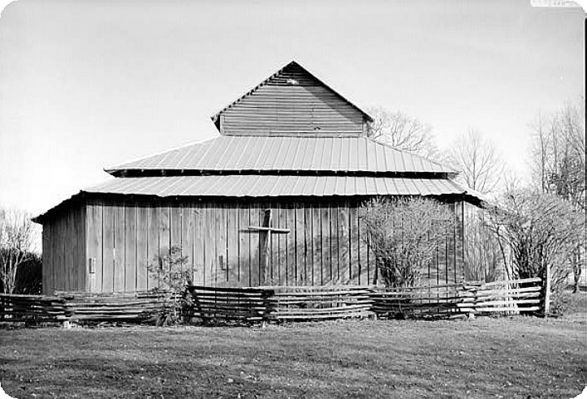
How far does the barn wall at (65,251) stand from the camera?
917 inches

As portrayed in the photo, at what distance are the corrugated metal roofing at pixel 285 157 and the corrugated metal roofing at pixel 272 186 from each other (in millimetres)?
460

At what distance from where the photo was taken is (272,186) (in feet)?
78.3

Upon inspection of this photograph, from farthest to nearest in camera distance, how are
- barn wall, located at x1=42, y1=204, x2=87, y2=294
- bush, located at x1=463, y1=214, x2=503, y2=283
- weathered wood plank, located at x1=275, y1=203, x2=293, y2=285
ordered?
bush, located at x1=463, y1=214, x2=503, y2=283 → barn wall, located at x1=42, y1=204, x2=87, y2=294 → weathered wood plank, located at x1=275, y1=203, x2=293, y2=285

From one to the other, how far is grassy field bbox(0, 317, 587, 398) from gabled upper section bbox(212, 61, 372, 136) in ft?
38.8

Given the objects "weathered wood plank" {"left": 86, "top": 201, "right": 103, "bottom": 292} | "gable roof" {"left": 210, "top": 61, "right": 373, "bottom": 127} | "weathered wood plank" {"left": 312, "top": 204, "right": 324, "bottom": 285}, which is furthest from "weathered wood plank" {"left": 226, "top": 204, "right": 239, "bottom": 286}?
"gable roof" {"left": 210, "top": 61, "right": 373, "bottom": 127}

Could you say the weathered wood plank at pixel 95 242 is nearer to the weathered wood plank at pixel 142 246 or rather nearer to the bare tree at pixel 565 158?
the weathered wood plank at pixel 142 246

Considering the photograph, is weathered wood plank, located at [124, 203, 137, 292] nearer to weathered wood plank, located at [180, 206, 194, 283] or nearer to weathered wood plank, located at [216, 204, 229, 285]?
weathered wood plank, located at [180, 206, 194, 283]

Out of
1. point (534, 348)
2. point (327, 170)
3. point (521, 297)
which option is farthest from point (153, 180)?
point (534, 348)

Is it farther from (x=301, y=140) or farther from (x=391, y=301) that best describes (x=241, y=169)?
(x=391, y=301)

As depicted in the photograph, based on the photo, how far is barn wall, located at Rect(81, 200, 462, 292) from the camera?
22859 mm

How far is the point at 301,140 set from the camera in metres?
27.8

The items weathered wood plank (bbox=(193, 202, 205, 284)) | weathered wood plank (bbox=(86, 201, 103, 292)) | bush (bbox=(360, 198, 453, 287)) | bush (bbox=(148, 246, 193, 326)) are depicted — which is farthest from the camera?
weathered wood plank (bbox=(193, 202, 205, 284))

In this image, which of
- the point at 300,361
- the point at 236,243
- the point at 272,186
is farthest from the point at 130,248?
the point at 300,361

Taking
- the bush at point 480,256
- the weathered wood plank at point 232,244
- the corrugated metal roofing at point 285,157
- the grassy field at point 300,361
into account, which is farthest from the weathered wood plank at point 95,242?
the bush at point 480,256
